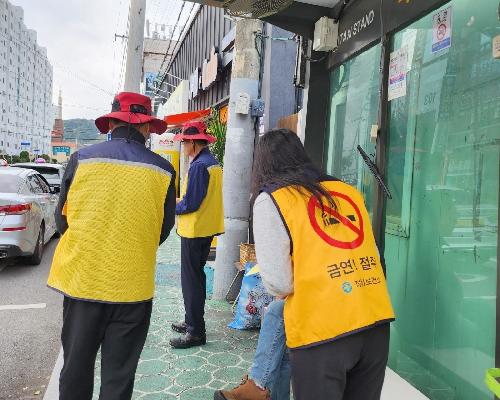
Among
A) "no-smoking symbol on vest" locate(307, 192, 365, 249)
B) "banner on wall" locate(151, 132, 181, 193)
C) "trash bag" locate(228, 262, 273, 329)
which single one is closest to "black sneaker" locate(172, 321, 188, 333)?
"trash bag" locate(228, 262, 273, 329)

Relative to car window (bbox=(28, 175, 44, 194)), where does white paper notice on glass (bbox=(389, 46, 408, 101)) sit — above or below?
above

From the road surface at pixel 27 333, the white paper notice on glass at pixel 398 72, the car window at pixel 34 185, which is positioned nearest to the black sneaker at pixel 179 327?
the road surface at pixel 27 333

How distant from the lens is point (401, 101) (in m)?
3.59

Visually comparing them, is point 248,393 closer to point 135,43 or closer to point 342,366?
point 342,366

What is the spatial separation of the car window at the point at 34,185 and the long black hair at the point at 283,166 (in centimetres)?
745

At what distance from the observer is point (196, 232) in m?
4.66

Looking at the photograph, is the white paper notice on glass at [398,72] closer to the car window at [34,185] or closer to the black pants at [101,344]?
the black pants at [101,344]

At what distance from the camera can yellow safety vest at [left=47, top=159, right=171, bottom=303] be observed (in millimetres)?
2537

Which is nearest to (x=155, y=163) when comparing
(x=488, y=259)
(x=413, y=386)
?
(x=488, y=259)

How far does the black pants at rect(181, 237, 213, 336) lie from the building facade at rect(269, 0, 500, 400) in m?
1.69

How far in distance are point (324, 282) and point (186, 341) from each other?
2.96 meters

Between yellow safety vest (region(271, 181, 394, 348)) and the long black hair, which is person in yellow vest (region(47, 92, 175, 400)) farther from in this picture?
yellow safety vest (region(271, 181, 394, 348))

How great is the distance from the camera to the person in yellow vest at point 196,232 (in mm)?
4629

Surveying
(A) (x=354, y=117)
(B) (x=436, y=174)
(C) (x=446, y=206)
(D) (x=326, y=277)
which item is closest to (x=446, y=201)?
(C) (x=446, y=206)
